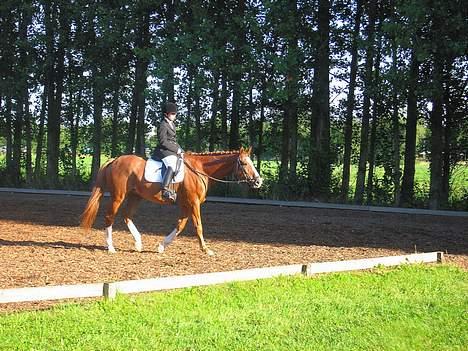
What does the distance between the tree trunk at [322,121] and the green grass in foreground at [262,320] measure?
17510 millimetres

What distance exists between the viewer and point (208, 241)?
1338 cm

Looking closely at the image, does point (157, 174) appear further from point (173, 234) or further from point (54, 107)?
point (54, 107)

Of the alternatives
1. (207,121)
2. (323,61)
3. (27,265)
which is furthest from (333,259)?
(207,121)

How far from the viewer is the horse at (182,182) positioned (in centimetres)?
1141

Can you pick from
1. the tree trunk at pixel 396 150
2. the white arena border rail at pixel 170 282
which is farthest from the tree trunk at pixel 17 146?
the white arena border rail at pixel 170 282

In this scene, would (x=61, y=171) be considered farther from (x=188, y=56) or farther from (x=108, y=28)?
(x=188, y=56)

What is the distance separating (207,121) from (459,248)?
19.1 meters

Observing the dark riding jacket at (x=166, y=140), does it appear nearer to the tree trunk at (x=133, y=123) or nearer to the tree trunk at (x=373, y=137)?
the tree trunk at (x=373, y=137)

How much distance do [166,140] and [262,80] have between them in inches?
636

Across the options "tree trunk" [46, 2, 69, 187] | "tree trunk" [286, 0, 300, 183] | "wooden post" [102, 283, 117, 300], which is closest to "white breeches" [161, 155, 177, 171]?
"wooden post" [102, 283, 117, 300]

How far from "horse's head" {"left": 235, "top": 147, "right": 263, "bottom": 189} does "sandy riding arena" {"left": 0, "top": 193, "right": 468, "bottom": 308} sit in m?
1.44

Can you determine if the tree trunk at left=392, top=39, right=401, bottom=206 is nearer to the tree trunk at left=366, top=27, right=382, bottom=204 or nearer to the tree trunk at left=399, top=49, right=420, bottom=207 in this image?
the tree trunk at left=399, top=49, right=420, bottom=207

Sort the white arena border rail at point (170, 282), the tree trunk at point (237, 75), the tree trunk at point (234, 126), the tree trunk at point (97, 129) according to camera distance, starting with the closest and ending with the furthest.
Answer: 1. the white arena border rail at point (170, 282)
2. the tree trunk at point (237, 75)
3. the tree trunk at point (234, 126)
4. the tree trunk at point (97, 129)

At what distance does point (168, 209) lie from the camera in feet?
69.6
